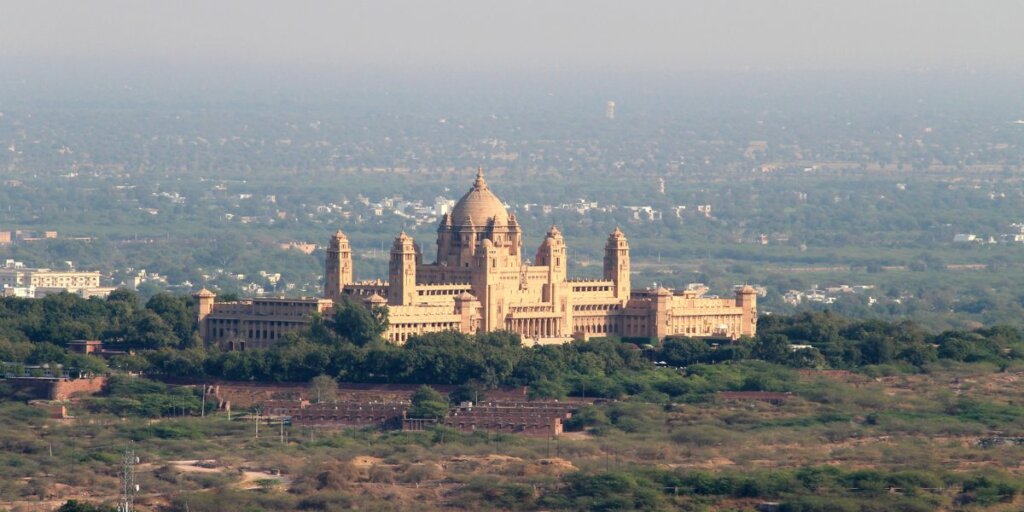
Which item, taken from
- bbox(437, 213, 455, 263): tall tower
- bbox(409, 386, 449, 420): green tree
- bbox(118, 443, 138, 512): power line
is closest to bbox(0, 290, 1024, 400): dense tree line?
bbox(409, 386, 449, 420): green tree

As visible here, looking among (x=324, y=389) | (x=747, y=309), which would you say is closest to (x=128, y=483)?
(x=324, y=389)

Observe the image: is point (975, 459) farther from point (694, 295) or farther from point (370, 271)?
point (370, 271)

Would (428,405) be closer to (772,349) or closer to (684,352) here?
(684,352)

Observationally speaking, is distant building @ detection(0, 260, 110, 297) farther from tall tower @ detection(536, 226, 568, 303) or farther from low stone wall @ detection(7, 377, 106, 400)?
low stone wall @ detection(7, 377, 106, 400)

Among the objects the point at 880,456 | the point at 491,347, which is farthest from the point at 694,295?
the point at 880,456

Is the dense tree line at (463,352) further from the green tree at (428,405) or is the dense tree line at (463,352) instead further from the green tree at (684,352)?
the green tree at (428,405)

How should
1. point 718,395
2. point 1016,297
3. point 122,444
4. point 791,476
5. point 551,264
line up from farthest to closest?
point 1016,297, point 551,264, point 718,395, point 122,444, point 791,476
